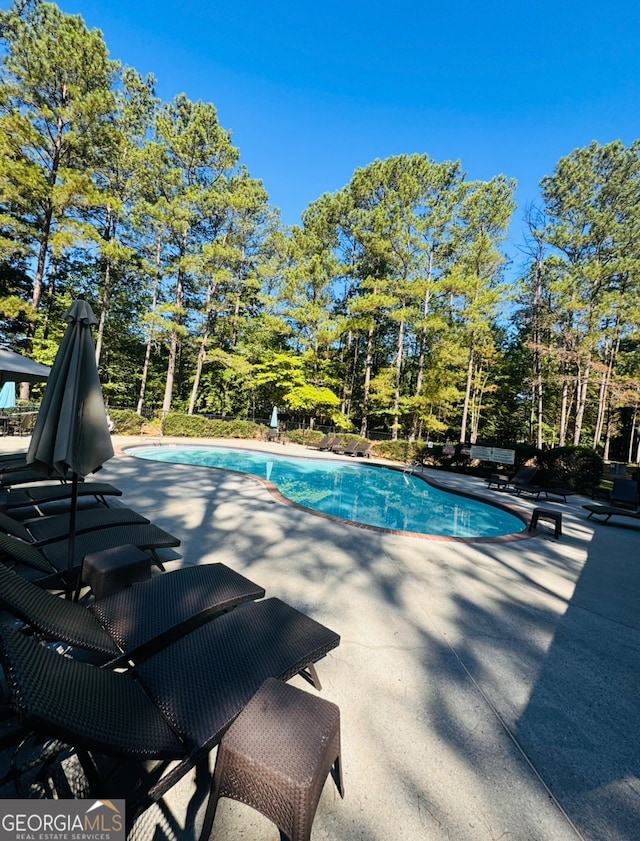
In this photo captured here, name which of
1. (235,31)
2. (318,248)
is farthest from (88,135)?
(318,248)

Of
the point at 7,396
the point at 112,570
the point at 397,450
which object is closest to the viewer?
the point at 112,570

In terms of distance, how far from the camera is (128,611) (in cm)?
213

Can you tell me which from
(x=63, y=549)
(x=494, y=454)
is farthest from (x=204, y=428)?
(x=63, y=549)

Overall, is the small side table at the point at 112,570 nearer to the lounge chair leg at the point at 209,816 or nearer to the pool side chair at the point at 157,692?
the pool side chair at the point at 157,692

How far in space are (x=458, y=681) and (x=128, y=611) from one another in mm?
2236

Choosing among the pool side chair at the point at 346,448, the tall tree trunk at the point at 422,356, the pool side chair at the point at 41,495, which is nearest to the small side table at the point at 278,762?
the pool side chair at the point at 41,495

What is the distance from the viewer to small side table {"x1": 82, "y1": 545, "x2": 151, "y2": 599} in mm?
2461

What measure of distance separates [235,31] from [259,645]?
20205 millimetres

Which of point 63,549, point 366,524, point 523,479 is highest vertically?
point 523,479

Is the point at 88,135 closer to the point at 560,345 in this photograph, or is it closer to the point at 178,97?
the point at 178,97

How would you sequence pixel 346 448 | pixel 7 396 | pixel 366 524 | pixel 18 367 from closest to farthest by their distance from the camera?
pixel 366 524, pixel 18 367, pixel 7 396, pixel 346 448

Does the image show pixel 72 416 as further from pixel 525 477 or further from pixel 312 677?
pixel 525 477

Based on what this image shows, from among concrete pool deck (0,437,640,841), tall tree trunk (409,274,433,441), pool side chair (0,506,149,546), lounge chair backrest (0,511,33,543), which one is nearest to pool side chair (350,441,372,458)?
tall tree trunk (409,274,433,441)

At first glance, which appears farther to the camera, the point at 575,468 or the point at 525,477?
the point at 575,468
